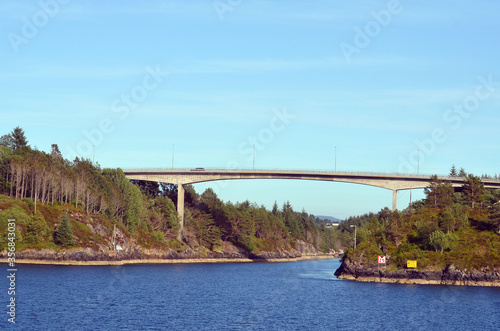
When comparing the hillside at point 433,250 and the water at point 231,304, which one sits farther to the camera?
the hillside at point 433,250

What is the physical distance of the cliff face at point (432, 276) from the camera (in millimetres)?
104000

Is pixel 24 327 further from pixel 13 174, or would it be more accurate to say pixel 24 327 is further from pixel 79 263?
pixel 13 174

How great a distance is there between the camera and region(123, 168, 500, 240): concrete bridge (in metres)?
165

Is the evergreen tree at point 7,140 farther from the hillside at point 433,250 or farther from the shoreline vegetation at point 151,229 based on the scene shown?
the hillside at point 433,250

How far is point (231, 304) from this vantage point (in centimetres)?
7669

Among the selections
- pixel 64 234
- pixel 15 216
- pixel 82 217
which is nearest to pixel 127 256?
pixel 82 217

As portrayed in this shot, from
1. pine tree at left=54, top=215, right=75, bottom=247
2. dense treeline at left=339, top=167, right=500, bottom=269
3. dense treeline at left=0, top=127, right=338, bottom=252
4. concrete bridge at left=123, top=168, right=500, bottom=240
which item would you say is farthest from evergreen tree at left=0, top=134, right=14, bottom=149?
dense treeline at left=339, top=167, right=500, bottom=269

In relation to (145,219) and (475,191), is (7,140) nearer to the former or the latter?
(145,219)

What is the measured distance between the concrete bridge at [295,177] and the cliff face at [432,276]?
2096 inches

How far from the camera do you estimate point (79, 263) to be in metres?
127

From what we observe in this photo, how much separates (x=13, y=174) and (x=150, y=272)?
144ft

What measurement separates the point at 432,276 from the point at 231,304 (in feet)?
147

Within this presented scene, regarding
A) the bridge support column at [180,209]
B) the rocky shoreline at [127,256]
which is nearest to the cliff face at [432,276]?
the rocky shoreline at [127,256]

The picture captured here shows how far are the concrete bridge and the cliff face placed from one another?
5324 centimetres
